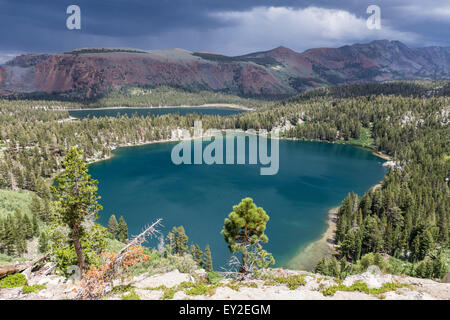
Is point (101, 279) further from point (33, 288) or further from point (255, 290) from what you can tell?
point (255, 290)

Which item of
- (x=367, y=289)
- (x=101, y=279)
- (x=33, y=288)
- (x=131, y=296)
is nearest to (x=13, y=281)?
(x=33, y=288)

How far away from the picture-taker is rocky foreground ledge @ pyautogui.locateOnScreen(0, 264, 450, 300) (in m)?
17.5

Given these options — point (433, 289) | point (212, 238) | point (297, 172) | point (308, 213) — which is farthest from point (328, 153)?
point (433, 289)

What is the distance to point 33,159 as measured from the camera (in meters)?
112

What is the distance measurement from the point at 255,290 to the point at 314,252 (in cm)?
4280

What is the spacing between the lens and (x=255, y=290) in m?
19.4

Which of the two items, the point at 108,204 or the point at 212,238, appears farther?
the point at 108,204

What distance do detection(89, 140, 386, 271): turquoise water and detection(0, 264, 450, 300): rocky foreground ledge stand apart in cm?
3348

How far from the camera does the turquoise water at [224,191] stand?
217 feet

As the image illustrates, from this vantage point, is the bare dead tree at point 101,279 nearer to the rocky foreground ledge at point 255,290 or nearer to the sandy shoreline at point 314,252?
the rocky foreground ledge at point 255,290

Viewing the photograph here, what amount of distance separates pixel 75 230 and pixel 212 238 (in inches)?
1682

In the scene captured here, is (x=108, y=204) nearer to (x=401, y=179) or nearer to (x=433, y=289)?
(x=433, y=289)

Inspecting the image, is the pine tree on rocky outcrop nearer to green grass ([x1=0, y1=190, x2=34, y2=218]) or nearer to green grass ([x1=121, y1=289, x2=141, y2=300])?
green grass ([x1=121, y1=289, x2=141, y2=300])

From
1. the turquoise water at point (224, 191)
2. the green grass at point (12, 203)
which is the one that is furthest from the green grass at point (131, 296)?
the green grass at point (12, 203)
